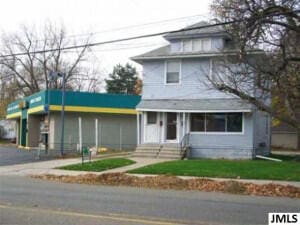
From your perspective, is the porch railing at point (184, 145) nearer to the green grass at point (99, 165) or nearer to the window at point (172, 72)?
the window at point (172, 72)

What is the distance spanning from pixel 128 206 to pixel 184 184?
5.78 meters

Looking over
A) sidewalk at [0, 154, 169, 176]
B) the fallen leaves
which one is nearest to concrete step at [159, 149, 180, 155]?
sidewalk at [0, 154, 169, 176]

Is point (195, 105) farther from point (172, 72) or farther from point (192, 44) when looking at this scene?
point (192, 44)

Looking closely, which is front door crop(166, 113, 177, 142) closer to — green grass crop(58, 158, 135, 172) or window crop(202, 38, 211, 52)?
window crop(202, 38, 211, 52)

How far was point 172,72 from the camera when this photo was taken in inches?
1235

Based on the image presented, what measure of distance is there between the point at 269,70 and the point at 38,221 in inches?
422

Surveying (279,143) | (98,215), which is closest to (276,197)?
(98,215)

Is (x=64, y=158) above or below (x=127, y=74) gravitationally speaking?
below

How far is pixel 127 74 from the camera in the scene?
282 ft

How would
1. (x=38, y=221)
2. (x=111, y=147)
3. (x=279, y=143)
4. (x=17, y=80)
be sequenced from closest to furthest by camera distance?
(x=38, y=221), (x=111, y=147), (x=279, y=143), (x=17, y=80)

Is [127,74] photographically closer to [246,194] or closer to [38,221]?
[246,194]

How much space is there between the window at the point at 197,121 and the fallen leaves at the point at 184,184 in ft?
36.7

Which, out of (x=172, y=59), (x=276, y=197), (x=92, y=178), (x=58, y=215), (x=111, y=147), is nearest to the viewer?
(x=58, y=215)

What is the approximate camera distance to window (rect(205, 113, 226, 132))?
98.5ft
